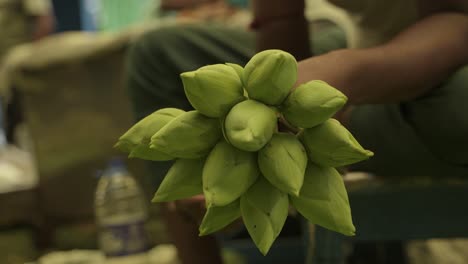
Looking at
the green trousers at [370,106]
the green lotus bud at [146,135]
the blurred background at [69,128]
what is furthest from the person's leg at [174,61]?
the blurred background at [69,128]

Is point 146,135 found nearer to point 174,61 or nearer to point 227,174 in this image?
point 227,174

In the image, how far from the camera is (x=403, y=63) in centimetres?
64

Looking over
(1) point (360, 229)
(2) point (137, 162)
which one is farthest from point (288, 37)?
(2) point (137, 162)

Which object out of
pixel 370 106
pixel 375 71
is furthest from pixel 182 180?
pixel 370 106

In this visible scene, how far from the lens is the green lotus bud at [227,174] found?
35 centimetres

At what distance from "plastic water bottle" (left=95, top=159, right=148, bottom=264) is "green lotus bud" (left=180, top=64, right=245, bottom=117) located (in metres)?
1.30

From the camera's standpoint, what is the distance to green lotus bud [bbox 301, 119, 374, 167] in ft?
1.21

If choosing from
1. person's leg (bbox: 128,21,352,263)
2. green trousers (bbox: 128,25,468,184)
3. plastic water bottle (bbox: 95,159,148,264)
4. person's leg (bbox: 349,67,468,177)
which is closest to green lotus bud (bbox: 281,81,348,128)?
green trousers (bbox: 128,25,468,184)

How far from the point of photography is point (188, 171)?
15.4 inches

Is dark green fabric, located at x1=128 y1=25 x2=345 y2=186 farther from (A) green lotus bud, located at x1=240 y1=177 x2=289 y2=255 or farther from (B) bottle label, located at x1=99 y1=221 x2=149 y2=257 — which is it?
(B) bottle label, located at x1=99 y1=221 x2=149 y2=257

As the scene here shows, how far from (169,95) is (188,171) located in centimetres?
59

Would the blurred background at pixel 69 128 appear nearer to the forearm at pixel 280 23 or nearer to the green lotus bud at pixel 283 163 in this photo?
the forearm at pixel 280 23

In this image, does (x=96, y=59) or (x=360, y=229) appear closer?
(x=360, y=229)

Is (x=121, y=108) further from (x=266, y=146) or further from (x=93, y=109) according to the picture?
(x=266, y=146)
